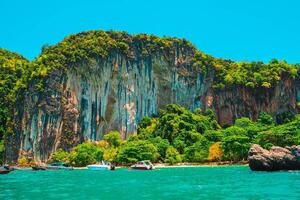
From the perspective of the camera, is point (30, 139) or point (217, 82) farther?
point (217, 82)

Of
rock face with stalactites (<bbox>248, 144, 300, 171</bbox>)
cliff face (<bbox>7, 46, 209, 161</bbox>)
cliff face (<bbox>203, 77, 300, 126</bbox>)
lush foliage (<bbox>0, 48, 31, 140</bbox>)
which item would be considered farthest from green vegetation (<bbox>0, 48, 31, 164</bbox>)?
rock face with stalactites (<bbox>248, 144, 300, 171</bbox>)

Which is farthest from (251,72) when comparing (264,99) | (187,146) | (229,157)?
(229,157)

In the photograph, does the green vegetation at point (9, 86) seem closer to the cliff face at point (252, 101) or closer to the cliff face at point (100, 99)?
the cliff face at point (100, 99)

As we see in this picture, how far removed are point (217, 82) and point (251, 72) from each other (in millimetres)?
8128

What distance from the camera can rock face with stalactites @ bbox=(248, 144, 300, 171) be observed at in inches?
2084

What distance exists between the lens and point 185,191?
3061 centimetres

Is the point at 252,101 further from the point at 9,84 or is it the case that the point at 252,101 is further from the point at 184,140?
the point at 9,84

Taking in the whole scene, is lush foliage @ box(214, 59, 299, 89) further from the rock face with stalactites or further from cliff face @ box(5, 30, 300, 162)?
the rock face with stalactites

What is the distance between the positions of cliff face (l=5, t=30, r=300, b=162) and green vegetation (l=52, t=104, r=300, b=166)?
4017 mm

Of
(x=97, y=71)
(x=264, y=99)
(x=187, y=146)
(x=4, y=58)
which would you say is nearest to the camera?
(x=187, y=146)

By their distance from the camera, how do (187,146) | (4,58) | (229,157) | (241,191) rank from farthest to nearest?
(4,58)
(187,146)
(229,157)
(241,191)

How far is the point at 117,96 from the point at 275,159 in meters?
56.3

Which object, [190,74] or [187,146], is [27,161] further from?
[190,74]

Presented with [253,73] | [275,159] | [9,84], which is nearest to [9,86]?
[9,84]
